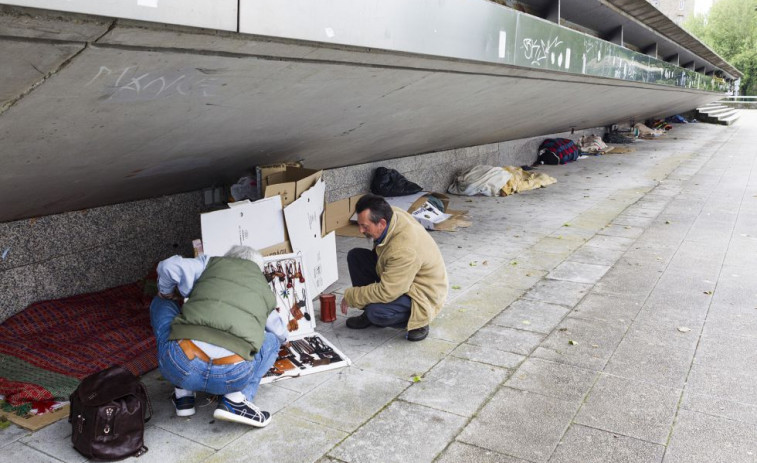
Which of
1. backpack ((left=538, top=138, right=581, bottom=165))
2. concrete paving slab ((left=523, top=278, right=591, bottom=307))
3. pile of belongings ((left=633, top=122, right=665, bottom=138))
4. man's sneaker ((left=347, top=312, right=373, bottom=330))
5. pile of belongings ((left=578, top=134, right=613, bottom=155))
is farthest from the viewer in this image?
pile of belongings ((left=633, top=122, right=665, bottom=138))

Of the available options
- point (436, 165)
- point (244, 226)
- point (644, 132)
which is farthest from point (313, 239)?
point (644, 132)

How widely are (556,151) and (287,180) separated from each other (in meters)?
11.6

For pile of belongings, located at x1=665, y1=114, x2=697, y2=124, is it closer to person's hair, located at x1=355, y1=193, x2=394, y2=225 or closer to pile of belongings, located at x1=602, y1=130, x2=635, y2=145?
pile of belongings, located at x1=602, y1=130, x2=635, y2=145

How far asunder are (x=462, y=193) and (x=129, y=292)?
7.13 meters

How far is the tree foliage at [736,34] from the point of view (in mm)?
65125

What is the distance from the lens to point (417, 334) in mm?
4984

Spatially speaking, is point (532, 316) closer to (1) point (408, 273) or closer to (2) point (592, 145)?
(1) point (408, 273)

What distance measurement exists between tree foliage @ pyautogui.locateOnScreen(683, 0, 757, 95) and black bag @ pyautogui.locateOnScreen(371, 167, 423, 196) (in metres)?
67.2

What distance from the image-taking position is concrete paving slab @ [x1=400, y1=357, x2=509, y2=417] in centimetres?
399

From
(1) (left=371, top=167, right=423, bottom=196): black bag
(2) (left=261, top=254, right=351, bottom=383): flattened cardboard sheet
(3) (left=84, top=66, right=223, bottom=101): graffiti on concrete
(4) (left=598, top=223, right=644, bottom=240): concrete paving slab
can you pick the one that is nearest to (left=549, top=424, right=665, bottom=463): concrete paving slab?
(2) (left=261, top=254, right=351, bottom=383): flattened cardboard sheet

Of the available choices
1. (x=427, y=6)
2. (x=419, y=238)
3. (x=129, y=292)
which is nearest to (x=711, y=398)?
(x=419, y=238)

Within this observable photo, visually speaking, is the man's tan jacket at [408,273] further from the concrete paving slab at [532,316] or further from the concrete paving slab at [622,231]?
the concrete paving slab at [622,231]

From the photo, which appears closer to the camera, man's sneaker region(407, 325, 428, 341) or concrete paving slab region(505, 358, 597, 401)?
concrete paving slab region(505, 358, 597, 401)

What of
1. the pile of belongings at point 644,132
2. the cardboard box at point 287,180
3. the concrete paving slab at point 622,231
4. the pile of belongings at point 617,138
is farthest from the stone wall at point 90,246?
the pile of belongings at point 644,132
